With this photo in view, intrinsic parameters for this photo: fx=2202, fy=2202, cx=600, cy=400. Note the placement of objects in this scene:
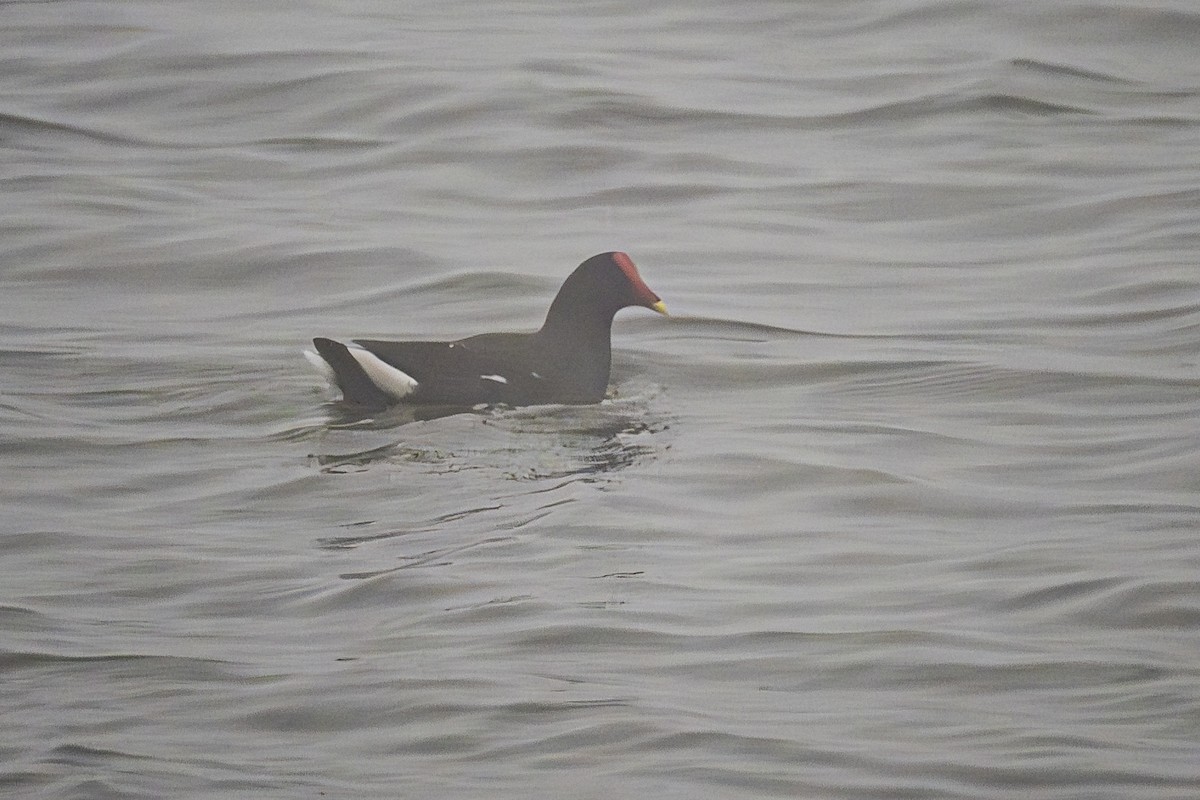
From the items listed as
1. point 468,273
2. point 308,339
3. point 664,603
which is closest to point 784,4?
point 468,273

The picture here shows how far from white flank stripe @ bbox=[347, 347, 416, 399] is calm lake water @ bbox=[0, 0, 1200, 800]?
272 millimetres

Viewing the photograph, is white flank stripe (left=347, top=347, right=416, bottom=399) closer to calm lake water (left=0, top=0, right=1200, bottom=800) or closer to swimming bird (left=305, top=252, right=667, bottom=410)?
swimming bird (left=305, top=252, right=667, bottom=410)

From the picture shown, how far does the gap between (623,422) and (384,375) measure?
998 mm

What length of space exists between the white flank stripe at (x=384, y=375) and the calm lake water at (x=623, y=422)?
0.89 feet

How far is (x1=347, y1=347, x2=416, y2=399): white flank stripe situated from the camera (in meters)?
8.96

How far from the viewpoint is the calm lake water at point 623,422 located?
5.62 meters

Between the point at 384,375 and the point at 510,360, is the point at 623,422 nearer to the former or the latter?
the point at 510,360

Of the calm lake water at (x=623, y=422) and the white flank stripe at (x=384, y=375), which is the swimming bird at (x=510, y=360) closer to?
the white flank stripe at (x=384, y=375)

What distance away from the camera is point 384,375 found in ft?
29.5

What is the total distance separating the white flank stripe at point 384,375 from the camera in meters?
8.96

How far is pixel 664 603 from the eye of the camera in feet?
21.8

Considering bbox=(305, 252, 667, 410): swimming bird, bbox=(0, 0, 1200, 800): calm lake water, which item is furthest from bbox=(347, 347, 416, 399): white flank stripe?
bbox=(0, 0, 1200, 800): calm lake water

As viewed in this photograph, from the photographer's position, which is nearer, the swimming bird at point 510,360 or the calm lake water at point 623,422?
the calm lake water at point 623,422

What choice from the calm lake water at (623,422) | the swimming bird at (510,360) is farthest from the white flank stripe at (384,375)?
the calm lake water at (623,422)
